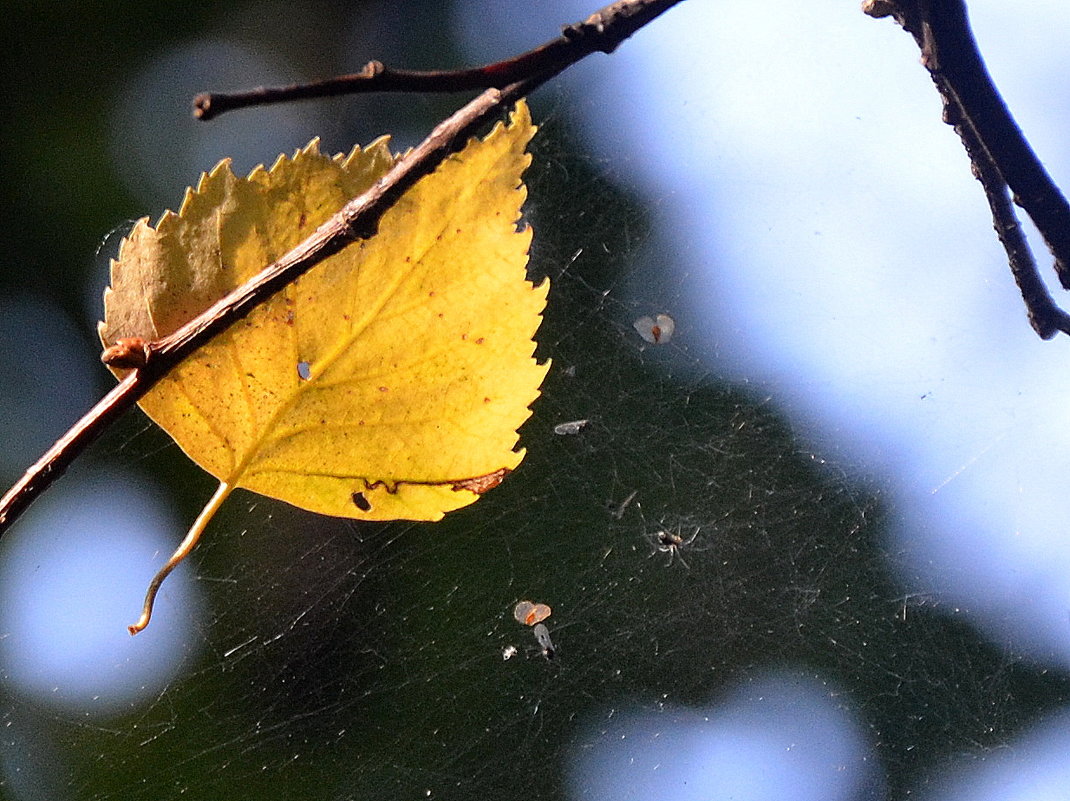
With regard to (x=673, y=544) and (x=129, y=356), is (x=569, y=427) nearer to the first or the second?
(x=673, y=544)

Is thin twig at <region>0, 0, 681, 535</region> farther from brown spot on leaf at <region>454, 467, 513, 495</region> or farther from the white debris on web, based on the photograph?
the white debris on web

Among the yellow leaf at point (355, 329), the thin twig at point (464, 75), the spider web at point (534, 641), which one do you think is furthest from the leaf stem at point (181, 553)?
→ the spider web at point (534, 641)

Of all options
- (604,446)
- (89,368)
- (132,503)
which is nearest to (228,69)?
(89,368)

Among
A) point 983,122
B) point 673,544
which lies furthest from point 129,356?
point 673,544

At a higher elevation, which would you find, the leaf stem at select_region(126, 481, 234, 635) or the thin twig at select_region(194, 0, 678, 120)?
the thin twig at select_region(194, 0, 678, 120)

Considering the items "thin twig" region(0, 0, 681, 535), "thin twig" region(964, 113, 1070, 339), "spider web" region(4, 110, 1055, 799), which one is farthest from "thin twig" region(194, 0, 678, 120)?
"spider web" region(4, 110, 1055, 799)

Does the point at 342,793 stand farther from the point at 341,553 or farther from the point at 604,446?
the point at 604,446
